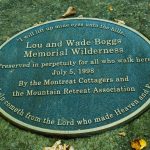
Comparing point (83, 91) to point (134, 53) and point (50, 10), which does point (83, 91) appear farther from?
point (50, 10)

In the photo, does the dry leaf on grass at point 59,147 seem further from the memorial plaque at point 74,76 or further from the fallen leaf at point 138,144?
the fallen leaf at point 138,144

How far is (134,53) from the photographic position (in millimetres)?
4391

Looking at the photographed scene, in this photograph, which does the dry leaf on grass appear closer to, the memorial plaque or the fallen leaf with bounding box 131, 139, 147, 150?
the memorial plaque

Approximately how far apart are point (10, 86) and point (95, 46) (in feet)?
3.33

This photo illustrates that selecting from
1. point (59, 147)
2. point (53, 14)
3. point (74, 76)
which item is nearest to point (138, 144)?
point (59, 147)

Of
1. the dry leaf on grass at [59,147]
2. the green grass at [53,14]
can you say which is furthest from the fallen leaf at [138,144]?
the dry leaf on grass at [59,147]

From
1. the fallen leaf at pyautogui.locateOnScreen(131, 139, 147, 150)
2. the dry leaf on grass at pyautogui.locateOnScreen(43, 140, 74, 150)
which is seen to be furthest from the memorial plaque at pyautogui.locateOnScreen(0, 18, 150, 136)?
the fallen leaf at pyautogui.locateOnScreen(131, 139, 147, 150)

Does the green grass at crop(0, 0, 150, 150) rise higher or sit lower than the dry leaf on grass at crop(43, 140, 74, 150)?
higher

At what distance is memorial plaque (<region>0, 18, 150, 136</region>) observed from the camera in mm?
3854

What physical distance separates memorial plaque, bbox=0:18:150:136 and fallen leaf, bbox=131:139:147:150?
22cm

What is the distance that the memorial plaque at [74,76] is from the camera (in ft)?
12.6

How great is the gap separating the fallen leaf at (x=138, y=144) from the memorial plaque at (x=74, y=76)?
22cm

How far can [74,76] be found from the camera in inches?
167

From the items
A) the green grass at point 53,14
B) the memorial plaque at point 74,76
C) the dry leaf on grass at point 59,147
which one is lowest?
the dry leaf on grass at point 59,147
